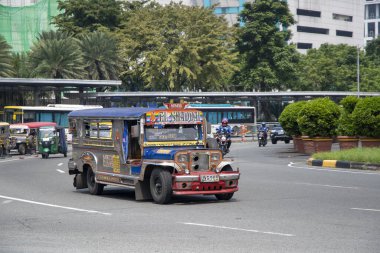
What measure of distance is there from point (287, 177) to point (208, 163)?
7.91 meters

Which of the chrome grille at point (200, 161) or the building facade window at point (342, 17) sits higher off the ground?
the building facade window at point (342, 17)

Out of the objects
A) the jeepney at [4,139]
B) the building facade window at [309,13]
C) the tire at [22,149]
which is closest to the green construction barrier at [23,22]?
the tire at [22,149]

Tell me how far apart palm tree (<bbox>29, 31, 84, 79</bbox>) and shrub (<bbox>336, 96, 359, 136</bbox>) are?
40415 mm

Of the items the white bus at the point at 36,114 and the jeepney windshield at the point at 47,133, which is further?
the white bus at the point at 36,114

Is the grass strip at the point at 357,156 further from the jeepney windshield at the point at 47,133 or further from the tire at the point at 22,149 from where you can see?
the tire at the point at 22,149

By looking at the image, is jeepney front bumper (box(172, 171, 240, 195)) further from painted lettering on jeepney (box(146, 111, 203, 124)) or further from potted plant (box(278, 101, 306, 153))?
potted plant (box(278, 101, 306, 153))

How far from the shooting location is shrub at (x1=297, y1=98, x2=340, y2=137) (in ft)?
118

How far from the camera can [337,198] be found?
16.9m

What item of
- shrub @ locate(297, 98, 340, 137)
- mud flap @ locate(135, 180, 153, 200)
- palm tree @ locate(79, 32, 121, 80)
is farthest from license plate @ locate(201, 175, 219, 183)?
palm tree @ locate(79, 32, 121, 80)

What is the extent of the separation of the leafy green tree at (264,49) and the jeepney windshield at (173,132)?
217ft

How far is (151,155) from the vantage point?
17016mm

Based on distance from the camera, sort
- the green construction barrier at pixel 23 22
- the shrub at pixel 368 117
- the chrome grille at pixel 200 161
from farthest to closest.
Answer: the green construction barrier at pixel 23 22 → the shrub at pixel 368 117 → the chrome grille at pixel 200 161

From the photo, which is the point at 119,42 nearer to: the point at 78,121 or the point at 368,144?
the point at 368,144

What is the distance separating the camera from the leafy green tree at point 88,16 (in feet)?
276
